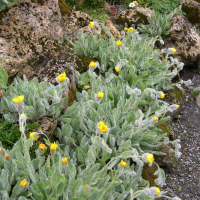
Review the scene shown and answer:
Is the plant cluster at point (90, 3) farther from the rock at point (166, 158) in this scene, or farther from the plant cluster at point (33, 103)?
the rock at point (166, 158)

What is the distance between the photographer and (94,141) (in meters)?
1.82

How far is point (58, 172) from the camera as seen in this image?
5.33 ft

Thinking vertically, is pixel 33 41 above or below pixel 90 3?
below

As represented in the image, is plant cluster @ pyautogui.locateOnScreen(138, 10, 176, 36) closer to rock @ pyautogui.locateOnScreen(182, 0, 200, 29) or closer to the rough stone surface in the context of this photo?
rock @ pyautogui.locateOnScreen(182, 0, 200, 29)

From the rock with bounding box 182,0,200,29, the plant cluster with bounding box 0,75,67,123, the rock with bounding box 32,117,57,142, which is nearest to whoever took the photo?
the rock with bounding box 32,117,57,142

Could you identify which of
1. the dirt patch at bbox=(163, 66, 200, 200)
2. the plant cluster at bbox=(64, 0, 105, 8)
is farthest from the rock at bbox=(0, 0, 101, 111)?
the plant cluster at bbox=(64, 0, 105, 8)

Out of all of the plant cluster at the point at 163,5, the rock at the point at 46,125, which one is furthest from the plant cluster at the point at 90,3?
the rock at the point at 46,125

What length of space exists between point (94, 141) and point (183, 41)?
4.17m

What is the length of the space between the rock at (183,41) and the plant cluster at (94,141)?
1573 millimetres

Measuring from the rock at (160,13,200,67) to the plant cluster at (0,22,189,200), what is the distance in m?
1.57

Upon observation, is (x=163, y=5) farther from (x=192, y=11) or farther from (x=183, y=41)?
(x=183, y=41)

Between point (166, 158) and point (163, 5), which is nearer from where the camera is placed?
point (166, 158)

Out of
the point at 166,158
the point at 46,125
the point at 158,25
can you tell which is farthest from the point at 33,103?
the point at 158,25

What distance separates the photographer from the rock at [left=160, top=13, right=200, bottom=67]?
4.98m
